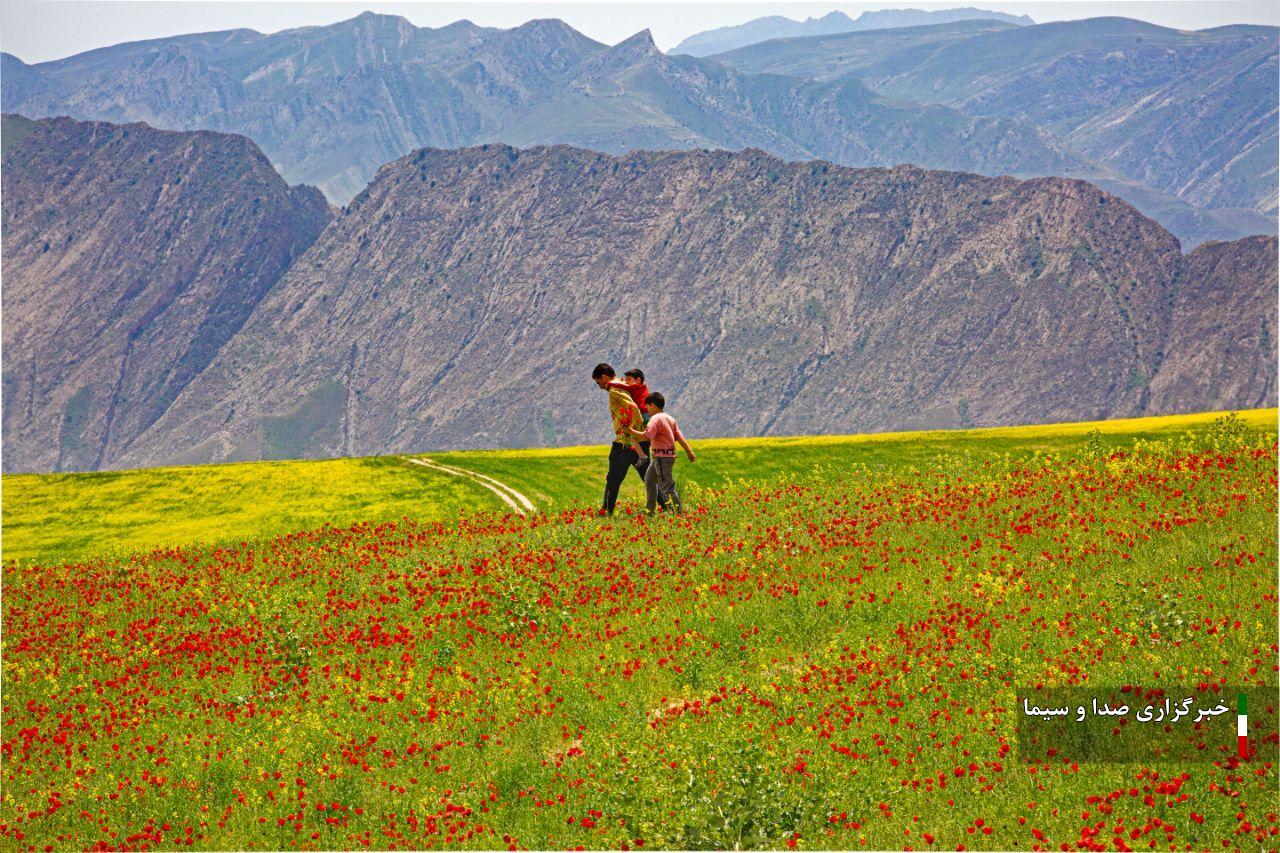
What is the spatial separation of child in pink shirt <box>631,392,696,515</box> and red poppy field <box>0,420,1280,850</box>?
88 cm

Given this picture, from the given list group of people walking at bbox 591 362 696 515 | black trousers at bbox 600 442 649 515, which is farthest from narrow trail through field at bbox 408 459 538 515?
group of people walking at bbox 591 362 696 515

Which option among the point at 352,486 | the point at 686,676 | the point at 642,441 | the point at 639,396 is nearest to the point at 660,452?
the point at 642,441

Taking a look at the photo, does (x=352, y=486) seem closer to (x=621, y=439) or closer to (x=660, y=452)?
(x=621, y=439)

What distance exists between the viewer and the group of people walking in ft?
82.4

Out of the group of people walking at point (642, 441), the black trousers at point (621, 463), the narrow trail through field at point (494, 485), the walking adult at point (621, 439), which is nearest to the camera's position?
the group of people walking at point (642, 441)

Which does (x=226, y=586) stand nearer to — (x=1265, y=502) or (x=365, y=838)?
(x=365, y=838)

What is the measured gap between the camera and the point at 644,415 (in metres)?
26.1

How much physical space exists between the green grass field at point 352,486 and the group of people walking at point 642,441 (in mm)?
9551

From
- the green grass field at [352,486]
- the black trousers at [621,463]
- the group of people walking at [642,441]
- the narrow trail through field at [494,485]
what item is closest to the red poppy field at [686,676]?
the group of people walking at [642,441]

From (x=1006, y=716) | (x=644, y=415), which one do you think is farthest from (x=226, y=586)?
(x=1006, y=716)

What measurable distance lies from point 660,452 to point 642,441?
2.62ft

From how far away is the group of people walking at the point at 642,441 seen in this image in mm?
25109

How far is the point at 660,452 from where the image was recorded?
82.8 ft

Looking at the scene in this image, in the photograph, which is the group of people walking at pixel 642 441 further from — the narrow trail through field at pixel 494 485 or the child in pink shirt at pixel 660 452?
the narrow trail through field at pixel 494 485
